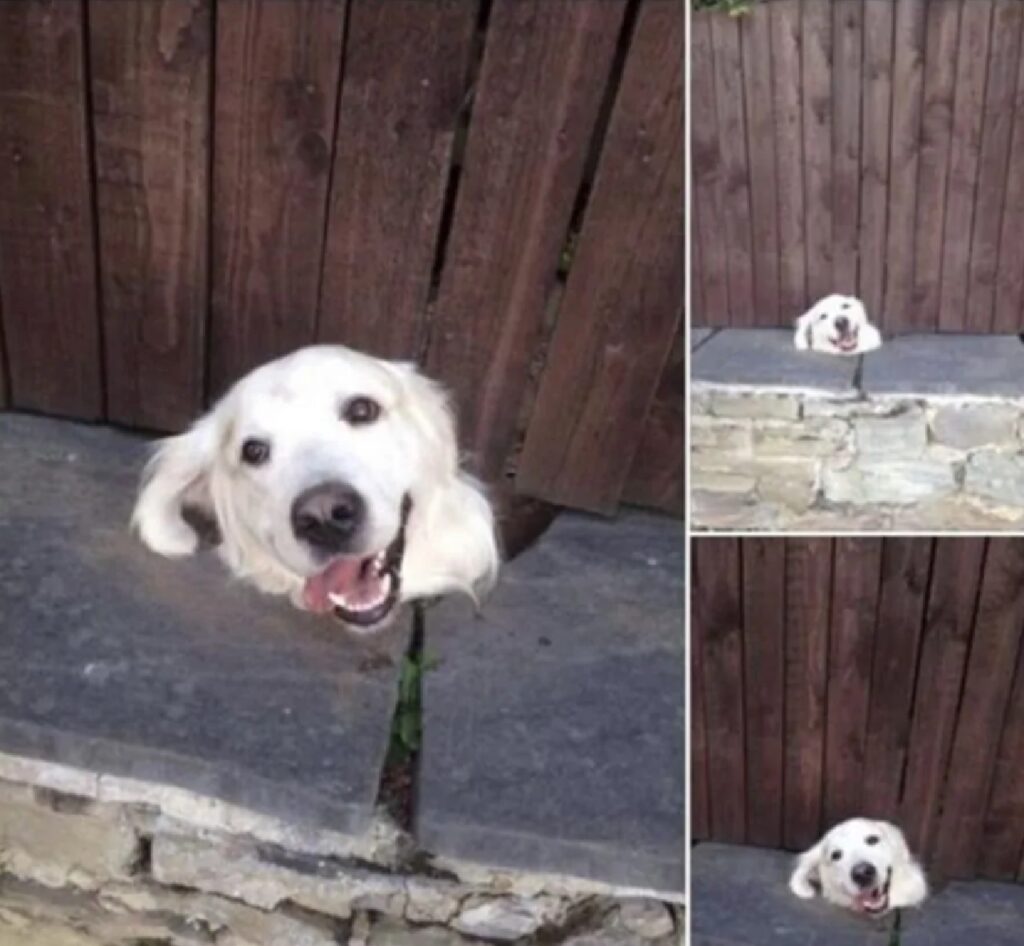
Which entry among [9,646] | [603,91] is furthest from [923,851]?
[9,646]

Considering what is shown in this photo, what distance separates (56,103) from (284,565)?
1.11 ft

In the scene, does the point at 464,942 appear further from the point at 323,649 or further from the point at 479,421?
the point at 479,421

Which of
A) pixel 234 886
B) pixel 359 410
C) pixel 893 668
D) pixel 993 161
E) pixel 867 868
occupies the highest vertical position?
pixel 993 161

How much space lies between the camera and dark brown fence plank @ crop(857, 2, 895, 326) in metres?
0.97

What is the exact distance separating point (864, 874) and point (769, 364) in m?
0.31

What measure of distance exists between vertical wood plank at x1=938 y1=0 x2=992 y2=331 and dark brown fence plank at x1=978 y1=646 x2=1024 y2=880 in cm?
32

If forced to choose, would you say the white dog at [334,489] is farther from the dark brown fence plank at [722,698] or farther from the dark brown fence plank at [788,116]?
the dark brown fence plank at [788,116]

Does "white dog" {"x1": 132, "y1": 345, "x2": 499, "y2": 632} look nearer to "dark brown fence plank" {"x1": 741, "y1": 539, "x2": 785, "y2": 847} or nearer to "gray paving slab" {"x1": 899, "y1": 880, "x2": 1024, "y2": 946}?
"dark brown fence plank" {"x1": 741, "y1": 539, "x2": 785, "y2": 847}

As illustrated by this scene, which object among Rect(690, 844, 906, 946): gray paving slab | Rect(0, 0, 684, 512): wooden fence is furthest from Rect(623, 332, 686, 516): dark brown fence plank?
Rect(690, 844, 906, 946): gray paving slab

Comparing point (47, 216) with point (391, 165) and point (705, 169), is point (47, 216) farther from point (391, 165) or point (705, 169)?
point (705, 169)

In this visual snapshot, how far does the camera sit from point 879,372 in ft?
3.37

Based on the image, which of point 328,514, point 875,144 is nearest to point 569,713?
point 328,514

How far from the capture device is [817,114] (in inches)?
38.1

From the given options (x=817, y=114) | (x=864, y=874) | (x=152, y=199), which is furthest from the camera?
(x=152, y=199)
